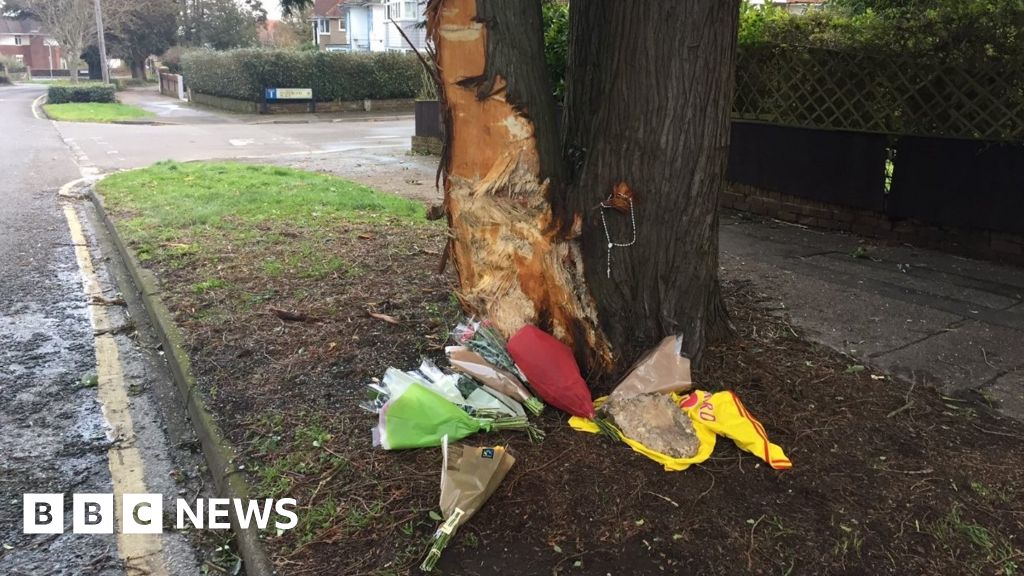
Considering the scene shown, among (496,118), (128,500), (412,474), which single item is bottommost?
(128,500)

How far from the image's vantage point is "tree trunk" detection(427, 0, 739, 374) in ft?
11.6

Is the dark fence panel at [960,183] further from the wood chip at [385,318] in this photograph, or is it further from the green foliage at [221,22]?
the green foliage at [221,22]

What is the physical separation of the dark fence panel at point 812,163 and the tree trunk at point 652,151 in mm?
4236

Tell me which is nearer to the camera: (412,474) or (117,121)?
(412,474)

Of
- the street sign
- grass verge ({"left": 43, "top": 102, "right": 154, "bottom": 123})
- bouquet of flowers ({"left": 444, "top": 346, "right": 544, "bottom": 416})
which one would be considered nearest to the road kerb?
bouquet of flowers ({"left": 444, "top": 346, "right": 544, "bottom": 416})

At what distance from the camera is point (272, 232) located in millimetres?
7508

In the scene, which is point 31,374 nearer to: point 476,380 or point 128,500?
point 128,500

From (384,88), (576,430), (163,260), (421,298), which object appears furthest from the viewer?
(384,88)

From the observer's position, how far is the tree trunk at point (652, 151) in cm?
362

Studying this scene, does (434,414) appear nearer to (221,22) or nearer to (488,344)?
(488,344)

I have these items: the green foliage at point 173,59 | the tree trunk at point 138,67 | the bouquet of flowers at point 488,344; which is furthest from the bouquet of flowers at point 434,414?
the tree trunk at point 138,67

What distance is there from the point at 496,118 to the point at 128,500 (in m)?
2.44

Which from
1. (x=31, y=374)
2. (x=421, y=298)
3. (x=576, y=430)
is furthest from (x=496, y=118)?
(x=31, y=374)

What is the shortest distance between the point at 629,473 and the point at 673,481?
7.0 inches
